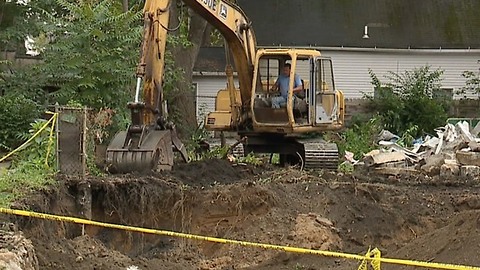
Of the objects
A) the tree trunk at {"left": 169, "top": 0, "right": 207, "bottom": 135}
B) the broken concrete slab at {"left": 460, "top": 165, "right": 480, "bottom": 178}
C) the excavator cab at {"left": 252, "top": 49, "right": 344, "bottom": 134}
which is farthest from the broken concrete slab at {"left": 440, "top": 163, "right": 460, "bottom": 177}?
the tree trunk at {"left": 169, "top": 0, "right": 207, "bottom": 135}

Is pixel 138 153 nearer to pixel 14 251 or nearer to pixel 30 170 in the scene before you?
pixel 30 170

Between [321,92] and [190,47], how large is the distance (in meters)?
8.76

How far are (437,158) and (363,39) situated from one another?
15.6 m

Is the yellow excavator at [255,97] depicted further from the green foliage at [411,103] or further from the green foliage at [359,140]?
the green foliage at [411,103]

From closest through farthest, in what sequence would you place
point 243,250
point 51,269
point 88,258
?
point 51,269 → point 88,258 → point 243,250

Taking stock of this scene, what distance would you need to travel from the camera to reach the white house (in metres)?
32.0

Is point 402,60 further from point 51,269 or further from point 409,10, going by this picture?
point 51,269

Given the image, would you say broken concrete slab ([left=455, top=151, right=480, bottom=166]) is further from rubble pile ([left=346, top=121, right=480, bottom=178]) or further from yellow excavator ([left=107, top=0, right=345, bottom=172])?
yellow excavator ([left=107, top=0, right=345, bottom=172])

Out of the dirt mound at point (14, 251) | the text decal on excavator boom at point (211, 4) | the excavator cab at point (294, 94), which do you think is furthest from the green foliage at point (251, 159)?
the dirt mound at point (14, 251)

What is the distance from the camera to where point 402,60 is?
3241 cm

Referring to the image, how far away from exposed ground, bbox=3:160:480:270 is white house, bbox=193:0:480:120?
19.2 m

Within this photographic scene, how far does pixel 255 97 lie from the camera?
1537 cm

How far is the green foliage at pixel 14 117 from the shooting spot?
16.6m

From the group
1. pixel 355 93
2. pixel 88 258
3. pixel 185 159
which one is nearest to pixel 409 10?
pixel 355 93
